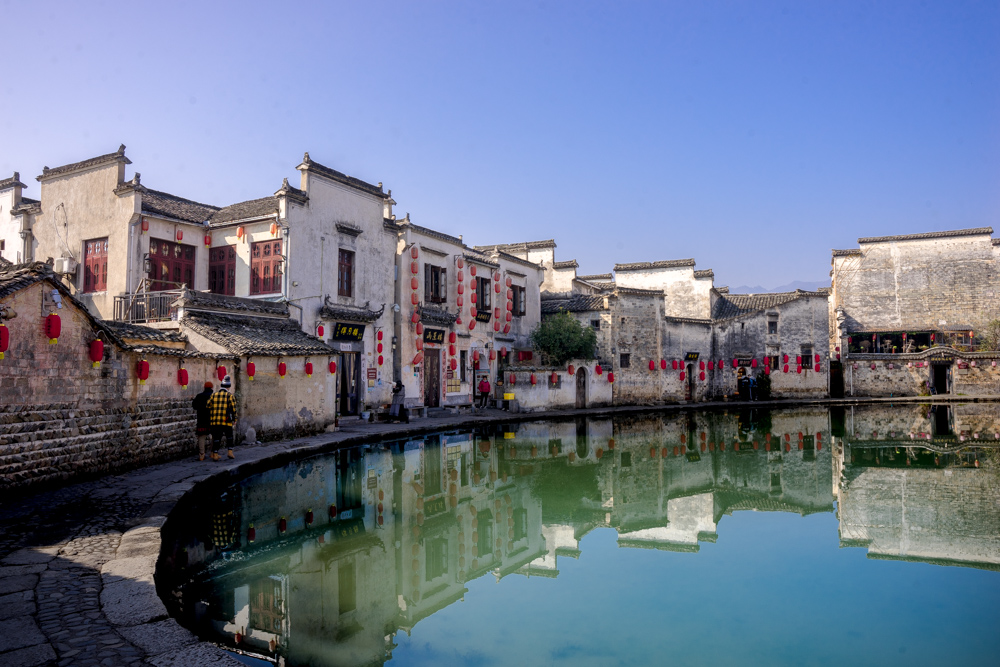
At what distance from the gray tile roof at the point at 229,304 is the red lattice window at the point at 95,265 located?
399 cm

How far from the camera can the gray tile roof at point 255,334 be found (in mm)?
12609

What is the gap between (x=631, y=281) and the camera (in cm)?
3300

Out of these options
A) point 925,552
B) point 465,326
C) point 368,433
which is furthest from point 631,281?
point 925,552

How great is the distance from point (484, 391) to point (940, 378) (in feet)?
79.3

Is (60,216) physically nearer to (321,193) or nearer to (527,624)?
(321,193)

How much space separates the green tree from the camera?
2405cm

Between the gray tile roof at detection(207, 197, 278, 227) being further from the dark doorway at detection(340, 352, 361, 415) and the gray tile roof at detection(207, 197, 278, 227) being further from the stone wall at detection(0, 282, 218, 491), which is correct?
the stone wall at detection(0, 282, 218, 491)

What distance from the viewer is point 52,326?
779cm

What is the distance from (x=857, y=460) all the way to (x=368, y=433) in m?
10.6

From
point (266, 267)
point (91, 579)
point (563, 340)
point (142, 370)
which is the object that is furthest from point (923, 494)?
point (563, 340)

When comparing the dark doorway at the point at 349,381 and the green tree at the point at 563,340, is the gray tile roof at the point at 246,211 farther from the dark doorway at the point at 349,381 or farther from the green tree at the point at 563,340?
the green tree at the point at 563,340

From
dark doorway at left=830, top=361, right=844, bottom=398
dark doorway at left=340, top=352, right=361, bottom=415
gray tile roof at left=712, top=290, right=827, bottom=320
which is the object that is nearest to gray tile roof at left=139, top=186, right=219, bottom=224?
dark doorway at left=340, top=352, right=361, bottom=415

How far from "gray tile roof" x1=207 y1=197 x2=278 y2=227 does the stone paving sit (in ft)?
30.1

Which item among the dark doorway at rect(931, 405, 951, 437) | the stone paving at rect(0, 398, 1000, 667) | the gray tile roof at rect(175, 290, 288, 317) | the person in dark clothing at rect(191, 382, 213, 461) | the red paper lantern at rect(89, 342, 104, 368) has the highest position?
the gray tile roof at rect(175, 290, 288, 317)
